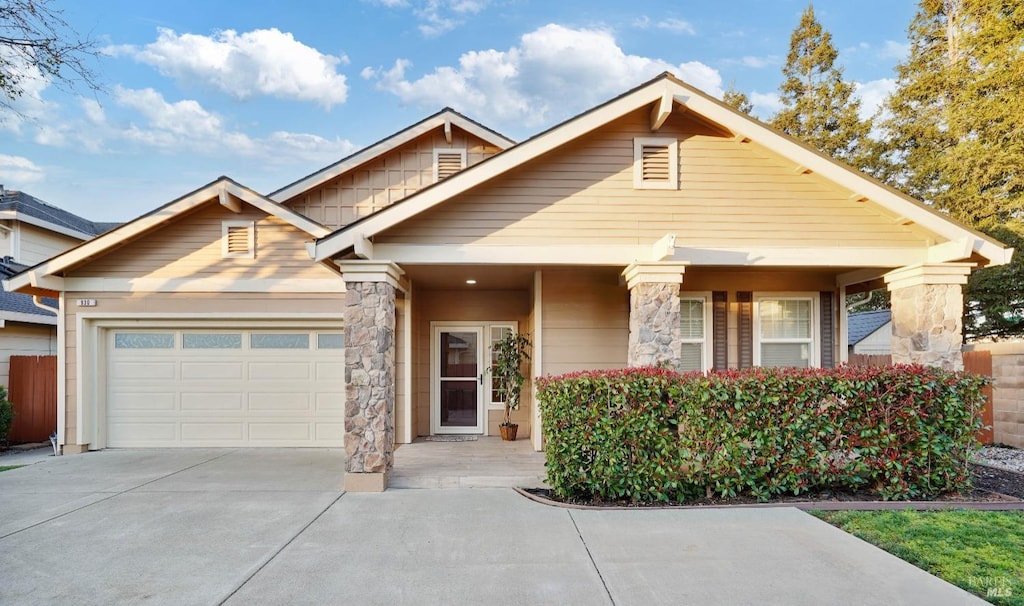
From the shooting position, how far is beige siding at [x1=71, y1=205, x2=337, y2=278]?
7.87 metres

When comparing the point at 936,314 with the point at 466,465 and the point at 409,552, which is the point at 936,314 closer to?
the point at 466,465

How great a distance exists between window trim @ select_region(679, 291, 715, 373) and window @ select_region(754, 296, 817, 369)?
0.77 metres

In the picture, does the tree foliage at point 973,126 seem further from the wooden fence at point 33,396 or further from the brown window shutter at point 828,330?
the wooden fence at point 33,396

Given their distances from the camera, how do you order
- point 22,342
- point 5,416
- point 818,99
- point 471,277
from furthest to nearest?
point 818,99
point 22,342
point 5,416
point 471,277

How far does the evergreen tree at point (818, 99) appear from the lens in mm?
19266

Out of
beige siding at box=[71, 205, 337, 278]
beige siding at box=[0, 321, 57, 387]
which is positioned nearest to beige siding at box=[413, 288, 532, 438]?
beige siding at box=[71, 205, 337, 278]

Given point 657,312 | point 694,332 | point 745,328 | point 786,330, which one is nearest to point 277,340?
point 657,312

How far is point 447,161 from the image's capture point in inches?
374

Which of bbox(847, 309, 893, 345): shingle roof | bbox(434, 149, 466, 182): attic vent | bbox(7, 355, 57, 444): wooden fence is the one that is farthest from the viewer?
bbox(847, 309, 893, 345): shingle roof

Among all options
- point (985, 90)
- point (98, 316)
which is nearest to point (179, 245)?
point (98, 316)

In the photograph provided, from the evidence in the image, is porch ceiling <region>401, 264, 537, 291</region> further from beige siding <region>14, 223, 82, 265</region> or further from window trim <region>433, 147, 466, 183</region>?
beige siding <region>14, 223, 82, 265</region>

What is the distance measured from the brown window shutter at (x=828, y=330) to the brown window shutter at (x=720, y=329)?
1547mm

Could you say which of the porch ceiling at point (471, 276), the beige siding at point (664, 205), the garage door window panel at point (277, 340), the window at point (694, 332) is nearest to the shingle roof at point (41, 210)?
the garage door window panel at point (277, 340)

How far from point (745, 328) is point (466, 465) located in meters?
4.79
